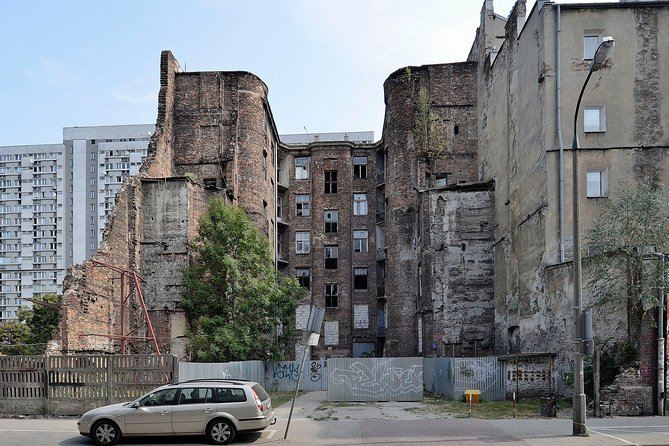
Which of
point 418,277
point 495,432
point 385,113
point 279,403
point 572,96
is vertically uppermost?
point 385,113

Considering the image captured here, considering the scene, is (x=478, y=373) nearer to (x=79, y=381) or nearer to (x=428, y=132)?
(x=79, y=381)

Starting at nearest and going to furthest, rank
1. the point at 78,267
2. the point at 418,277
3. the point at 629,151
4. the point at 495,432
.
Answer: the point at 495,432 → the point at 629,151 → the point at 78,267 → the point at 418,277

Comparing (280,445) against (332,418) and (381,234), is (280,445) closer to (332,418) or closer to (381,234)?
(332,418)

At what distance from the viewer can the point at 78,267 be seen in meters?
28.2

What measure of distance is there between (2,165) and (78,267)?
314 feet

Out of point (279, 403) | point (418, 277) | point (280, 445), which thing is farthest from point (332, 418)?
point (418, 277)

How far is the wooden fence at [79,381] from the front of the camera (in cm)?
1902

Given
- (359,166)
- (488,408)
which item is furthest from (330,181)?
(488,408)

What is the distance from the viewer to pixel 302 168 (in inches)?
1991

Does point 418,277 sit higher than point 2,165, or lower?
lower

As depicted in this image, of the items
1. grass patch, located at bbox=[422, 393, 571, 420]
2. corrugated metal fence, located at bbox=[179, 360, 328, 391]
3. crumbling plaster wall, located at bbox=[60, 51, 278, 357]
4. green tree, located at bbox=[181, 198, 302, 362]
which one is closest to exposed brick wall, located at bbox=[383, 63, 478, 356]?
corrugated metal fence, located at bbox=[179, 360, 328, 391]

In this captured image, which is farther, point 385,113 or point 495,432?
point 385,113

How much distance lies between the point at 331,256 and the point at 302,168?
7500 mm

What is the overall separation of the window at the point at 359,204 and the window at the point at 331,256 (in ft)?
10.7
